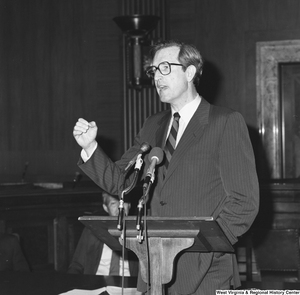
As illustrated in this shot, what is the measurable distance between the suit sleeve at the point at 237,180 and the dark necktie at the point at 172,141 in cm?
22

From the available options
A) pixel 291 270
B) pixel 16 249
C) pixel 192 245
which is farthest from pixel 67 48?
pixel 192 245

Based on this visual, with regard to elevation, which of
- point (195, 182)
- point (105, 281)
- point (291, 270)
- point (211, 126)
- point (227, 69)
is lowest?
point (291, 270)

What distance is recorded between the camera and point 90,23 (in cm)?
772

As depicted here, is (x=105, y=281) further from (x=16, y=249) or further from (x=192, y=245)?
(x=16, y=249)

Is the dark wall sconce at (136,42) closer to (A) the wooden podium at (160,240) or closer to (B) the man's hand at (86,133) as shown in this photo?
(B) the man's hand at (86,133)

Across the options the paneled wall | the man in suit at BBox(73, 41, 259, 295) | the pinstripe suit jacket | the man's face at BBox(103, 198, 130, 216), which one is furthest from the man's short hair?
the paneled wall

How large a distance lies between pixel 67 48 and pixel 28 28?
0.53 metres

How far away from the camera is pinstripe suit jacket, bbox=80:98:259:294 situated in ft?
7.79

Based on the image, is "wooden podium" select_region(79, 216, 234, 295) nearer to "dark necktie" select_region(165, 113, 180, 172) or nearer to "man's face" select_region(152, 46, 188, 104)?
"dark necktie" select_region(165, 113, 180, 172)

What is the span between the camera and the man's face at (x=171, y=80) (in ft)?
8.58

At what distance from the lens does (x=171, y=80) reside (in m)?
2.62

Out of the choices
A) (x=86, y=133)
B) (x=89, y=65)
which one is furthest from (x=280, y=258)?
(x=89, y=65)

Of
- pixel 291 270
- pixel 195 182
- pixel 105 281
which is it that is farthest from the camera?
pixel 291 270

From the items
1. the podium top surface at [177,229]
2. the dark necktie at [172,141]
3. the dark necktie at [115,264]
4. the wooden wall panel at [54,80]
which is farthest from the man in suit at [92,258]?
the wooden wall panel at [54,80]
